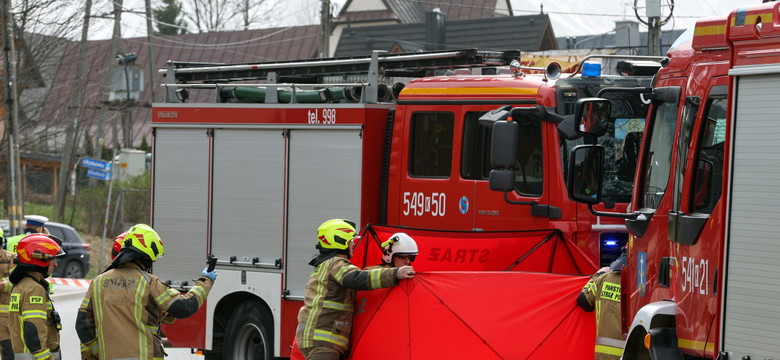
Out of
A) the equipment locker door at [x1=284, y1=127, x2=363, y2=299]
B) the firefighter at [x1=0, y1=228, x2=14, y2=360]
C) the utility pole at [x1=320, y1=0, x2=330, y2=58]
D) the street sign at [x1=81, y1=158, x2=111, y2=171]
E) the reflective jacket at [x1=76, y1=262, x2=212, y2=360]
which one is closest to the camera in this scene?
the reflective jacket at [x1=76, y1=262, x2=212, y2=360]

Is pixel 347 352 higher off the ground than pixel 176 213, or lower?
lower

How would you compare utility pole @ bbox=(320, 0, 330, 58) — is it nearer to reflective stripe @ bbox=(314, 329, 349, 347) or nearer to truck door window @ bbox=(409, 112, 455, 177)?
truck door window @ bbox=(409, 112, 455, 177)

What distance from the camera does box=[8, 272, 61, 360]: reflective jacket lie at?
318 inches

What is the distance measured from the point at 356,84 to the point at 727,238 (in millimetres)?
5653

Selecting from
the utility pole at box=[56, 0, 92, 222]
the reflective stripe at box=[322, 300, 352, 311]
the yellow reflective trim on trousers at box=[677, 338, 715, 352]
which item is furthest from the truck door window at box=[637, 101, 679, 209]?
the utility pole at box=[56, 0, 92, 222]

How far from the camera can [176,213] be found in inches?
448

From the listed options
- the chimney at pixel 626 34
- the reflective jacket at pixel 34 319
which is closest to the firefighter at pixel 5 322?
the reflective jacket at pixel 34 319

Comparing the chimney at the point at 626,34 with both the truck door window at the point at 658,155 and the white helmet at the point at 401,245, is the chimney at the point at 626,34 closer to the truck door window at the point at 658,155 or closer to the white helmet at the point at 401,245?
the white helmet at the point at 401,245

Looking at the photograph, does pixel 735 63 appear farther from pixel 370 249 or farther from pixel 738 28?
pixel 370 249

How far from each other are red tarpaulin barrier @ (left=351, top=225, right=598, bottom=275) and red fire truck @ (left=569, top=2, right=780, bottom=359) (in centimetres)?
180

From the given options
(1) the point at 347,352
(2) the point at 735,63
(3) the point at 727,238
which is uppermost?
(2) the point at 735,63

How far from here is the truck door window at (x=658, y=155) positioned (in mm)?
6207

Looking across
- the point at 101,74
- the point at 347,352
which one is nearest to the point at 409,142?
the point at 347,352

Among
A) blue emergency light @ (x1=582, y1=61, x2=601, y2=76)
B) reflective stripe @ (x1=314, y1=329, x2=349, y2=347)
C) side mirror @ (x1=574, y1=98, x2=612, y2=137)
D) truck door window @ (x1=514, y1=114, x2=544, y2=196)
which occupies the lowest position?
reflective stripe @ (x1=314, y1=329, x2=349, y2=347)
